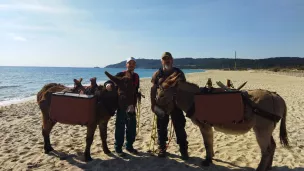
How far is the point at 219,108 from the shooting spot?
4152mm

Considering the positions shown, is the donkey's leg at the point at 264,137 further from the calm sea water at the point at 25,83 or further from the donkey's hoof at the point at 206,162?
the calm sea water at the point at 25,83

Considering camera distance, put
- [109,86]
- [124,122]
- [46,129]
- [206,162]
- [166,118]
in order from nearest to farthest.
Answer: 1. [206,162]
2. [109,86]
3. [166,118]
4. [124,122]
5. [46,129]

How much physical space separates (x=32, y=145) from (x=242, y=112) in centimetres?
496

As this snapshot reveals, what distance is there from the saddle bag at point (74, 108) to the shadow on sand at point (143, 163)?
83 cm

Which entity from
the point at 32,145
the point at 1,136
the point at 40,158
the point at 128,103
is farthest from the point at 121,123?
the point at 1,136

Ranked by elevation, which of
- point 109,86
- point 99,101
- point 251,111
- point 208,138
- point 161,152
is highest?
point 109,86

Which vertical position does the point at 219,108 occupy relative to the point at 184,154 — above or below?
above

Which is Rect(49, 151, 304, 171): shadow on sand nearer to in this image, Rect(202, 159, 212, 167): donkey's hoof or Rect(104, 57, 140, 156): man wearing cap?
Rect(202, 159, 212, 167): donkey's hoof

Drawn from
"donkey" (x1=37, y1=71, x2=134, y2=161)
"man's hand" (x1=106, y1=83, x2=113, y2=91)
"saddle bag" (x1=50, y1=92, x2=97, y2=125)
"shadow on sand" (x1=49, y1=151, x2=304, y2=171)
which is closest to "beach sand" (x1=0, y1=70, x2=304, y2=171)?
"shadow on sand" (x1=49, y1=151, x2=304, y2=171)

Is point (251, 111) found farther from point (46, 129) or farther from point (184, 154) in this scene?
point (46, 129)

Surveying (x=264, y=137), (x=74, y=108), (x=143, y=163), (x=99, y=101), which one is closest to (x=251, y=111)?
(x=264, y=137)

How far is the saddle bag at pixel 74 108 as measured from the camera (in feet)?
15.0

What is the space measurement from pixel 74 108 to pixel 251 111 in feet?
10.7

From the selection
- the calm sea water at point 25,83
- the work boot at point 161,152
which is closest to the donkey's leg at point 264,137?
the work boot at point 161,152
